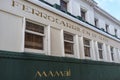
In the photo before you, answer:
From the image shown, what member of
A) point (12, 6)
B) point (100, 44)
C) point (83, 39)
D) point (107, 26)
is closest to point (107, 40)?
point (100, 44)

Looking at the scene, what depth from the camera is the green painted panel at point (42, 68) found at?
12.7ft

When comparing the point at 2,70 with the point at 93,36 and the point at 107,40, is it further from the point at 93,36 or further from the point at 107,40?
the point at 107,40

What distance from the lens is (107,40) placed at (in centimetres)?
985

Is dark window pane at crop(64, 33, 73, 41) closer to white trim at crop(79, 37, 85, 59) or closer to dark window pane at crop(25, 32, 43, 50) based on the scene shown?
white trim at crop(79, 37, 85, 59)

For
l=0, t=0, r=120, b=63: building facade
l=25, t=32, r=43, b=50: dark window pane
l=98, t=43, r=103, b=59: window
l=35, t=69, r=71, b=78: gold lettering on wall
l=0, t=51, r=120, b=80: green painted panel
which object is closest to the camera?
l=0, t=51, r=120, b=80: green painted panel

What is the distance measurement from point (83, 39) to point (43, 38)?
98.4 inches

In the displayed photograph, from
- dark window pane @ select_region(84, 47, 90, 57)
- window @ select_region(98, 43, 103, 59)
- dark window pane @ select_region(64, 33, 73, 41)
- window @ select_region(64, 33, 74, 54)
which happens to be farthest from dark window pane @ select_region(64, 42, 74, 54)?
window @ select_region(98, 43, 103, 59)

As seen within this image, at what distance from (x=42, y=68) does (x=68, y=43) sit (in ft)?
7.41

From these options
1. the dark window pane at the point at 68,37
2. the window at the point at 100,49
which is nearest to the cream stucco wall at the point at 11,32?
the dark window pane at the point at 68,37

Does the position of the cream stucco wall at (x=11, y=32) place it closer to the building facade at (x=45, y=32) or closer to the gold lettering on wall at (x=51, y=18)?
the building facade at (x=45, y=32)

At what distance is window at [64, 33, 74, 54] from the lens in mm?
6483

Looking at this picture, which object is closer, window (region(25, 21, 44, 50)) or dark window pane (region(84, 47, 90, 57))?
window (region(25, 21, 44, 50))

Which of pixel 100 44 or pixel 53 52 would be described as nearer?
pixel 53 52

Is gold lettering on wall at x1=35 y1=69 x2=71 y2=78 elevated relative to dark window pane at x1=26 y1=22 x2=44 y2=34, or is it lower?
lower
